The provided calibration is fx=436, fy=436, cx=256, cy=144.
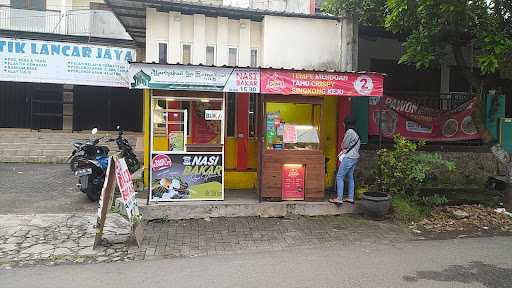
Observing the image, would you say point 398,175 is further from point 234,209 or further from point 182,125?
point 182,125

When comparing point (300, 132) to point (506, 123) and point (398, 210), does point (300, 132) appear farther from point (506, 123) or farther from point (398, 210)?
point (506, 123)

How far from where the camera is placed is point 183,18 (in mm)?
10359

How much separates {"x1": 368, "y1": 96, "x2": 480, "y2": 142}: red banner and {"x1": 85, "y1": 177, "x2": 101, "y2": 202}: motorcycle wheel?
6651 millimetres

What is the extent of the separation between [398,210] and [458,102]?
15.4 ft

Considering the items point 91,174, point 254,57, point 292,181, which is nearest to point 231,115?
point 254,57

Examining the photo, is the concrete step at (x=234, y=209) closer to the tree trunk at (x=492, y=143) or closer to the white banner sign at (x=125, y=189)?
the white banner sign at (x=125, y=189)

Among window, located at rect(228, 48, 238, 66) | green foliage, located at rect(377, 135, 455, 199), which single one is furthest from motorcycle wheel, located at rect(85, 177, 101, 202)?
green foliage, located at rect(377, 135, 455, 199)

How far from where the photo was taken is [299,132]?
9.09 metres

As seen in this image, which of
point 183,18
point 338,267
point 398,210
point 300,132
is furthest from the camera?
point 183,18

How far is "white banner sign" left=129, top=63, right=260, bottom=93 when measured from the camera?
25.5ft

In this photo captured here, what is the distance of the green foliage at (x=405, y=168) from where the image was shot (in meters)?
8.75

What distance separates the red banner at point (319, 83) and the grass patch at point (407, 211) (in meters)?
2.24

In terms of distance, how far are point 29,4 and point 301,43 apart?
13.0 m

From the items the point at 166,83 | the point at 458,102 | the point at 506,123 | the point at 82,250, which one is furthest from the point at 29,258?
the point at 506,123
